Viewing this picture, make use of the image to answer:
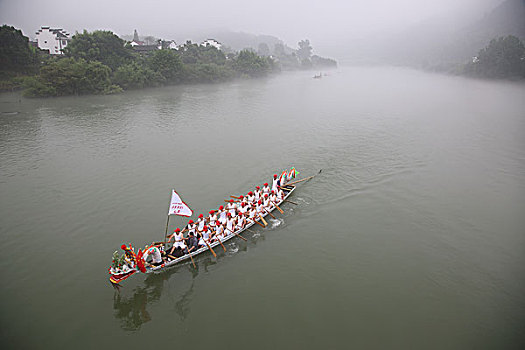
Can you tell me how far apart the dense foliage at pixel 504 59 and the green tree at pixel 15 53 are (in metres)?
61.0

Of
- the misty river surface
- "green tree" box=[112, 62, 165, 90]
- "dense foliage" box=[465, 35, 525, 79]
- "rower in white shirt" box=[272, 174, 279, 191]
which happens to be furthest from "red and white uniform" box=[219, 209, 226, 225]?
"dense foliage" box=[465, 35, 525, 79]

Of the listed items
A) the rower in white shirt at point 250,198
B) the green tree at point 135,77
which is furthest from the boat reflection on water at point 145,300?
the green tree at point 135,77

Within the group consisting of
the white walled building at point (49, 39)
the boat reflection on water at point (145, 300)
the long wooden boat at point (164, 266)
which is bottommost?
the boat reflection on water at point (145, 300)

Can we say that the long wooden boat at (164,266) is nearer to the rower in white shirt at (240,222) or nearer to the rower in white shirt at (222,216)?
the rower in white shirt at (240,222)

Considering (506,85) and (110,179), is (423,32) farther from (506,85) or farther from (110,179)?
(110,179)

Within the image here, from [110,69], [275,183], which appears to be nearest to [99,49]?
[110,69]

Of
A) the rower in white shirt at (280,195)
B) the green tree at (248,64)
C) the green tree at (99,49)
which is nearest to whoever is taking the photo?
the rower in white shirt at (280,195)

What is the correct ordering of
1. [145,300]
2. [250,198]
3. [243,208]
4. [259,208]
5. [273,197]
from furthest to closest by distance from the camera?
1. [273,197]
2. [250,198]
3. [259,208]
4. [243,208]
5. [145,300]

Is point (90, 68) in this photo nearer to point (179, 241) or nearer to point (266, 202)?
point (266, 202)

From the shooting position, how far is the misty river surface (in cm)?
785

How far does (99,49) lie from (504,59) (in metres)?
54.7

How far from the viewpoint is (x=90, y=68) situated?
3316cm

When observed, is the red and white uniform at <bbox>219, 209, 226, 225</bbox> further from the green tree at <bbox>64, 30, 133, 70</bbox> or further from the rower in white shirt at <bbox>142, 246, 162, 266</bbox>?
the green tree at <bbox>64, 30, 133, 70</bbox>

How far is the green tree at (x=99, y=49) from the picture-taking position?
3622 centimetres
